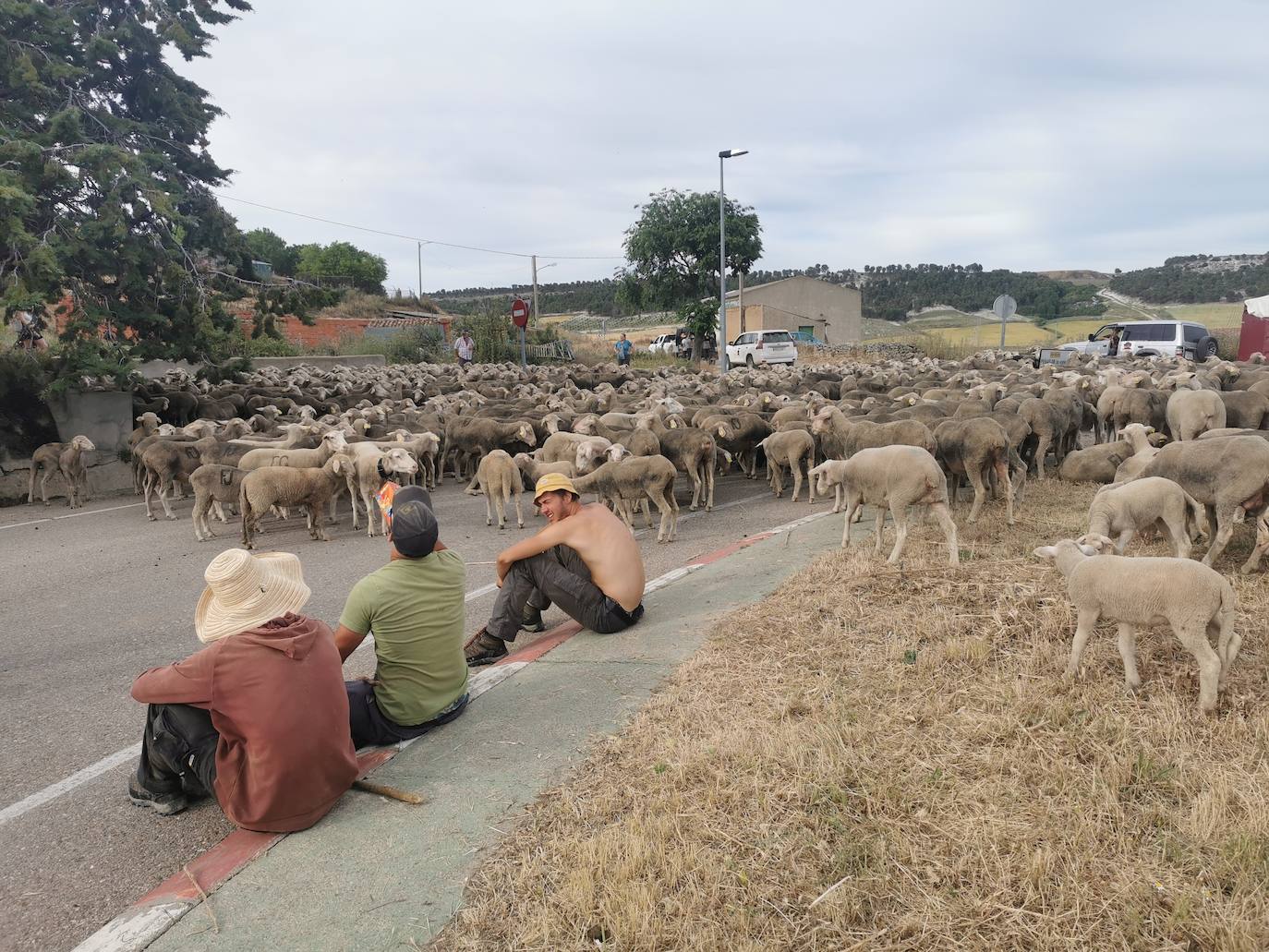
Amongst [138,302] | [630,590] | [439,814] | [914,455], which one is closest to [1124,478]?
[914,455]

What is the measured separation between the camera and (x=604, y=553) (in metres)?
6.79

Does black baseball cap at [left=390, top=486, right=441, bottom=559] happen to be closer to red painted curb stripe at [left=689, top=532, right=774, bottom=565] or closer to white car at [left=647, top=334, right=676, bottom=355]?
red painted curb stripe at [left=689, top=532, right=774, bottom=565]

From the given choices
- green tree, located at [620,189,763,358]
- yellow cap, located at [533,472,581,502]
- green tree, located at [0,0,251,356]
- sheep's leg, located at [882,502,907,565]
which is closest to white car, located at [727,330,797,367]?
green tree, located at [620,189,763,358]

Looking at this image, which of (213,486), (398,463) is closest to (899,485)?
A: (398,463)

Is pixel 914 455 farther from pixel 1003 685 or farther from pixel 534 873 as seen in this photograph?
pixel 534 873

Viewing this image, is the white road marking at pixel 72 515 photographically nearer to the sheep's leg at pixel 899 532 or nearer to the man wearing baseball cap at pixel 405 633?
the man wearing baseball cap at pixel 405 633

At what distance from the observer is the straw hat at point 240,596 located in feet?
13.6

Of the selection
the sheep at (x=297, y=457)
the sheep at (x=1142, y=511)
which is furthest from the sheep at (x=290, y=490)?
the sheep at (x=1142, y=511)

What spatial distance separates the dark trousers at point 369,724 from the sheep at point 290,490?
6743mm

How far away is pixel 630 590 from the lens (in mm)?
6828

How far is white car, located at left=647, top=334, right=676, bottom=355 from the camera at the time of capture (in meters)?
55.9

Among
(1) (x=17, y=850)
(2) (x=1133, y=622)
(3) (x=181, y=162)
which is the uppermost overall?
(3) (x=181, y=162)

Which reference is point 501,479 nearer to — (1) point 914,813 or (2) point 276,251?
(1) point 914,813

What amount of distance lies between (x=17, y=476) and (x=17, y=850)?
573 inches
